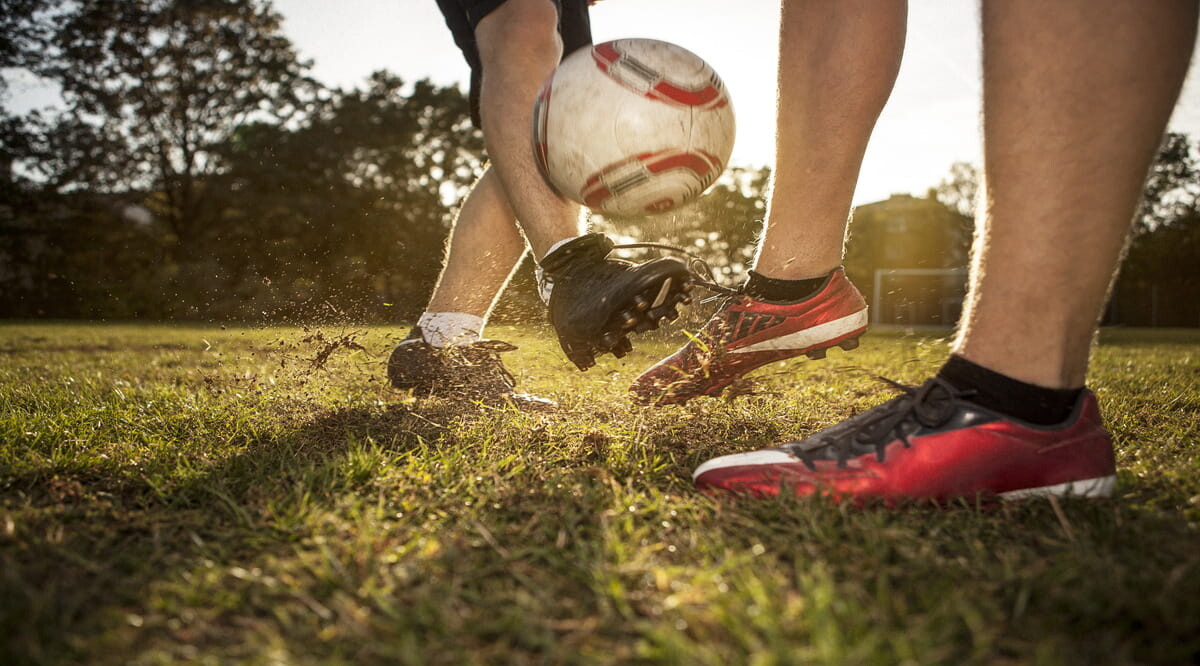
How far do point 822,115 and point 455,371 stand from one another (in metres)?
1.47

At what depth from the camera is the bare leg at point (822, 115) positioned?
2049 millimetres

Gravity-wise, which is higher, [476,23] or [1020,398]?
[476,23]

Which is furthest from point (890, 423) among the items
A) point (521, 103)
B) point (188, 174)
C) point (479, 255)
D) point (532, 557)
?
point (188, 174)

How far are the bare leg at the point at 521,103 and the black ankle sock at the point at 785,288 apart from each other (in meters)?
0.60

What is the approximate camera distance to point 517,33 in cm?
236

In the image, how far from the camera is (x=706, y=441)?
1858 mm

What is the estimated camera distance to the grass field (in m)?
0.79

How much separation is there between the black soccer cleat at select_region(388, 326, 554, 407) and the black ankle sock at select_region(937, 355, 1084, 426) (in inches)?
54.3

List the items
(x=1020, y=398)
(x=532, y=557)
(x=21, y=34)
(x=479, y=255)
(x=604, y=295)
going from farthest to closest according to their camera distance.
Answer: (x=21, y=34)
(x=479, y=255)
(x=604, y=295)
(x=1020, y=398)
(x=532, y=557)

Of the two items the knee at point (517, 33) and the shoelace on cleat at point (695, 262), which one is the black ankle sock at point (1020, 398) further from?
the knee at point (517, 33)

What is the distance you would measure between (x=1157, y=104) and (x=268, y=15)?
28914mm

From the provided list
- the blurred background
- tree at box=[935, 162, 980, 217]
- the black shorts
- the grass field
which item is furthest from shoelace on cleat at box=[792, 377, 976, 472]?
tree at box=[935, 162, 980, 217]

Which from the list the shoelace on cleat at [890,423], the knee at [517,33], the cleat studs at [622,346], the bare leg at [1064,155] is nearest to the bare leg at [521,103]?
the knee at [517,33]

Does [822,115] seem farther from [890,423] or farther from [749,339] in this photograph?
[890,423]
